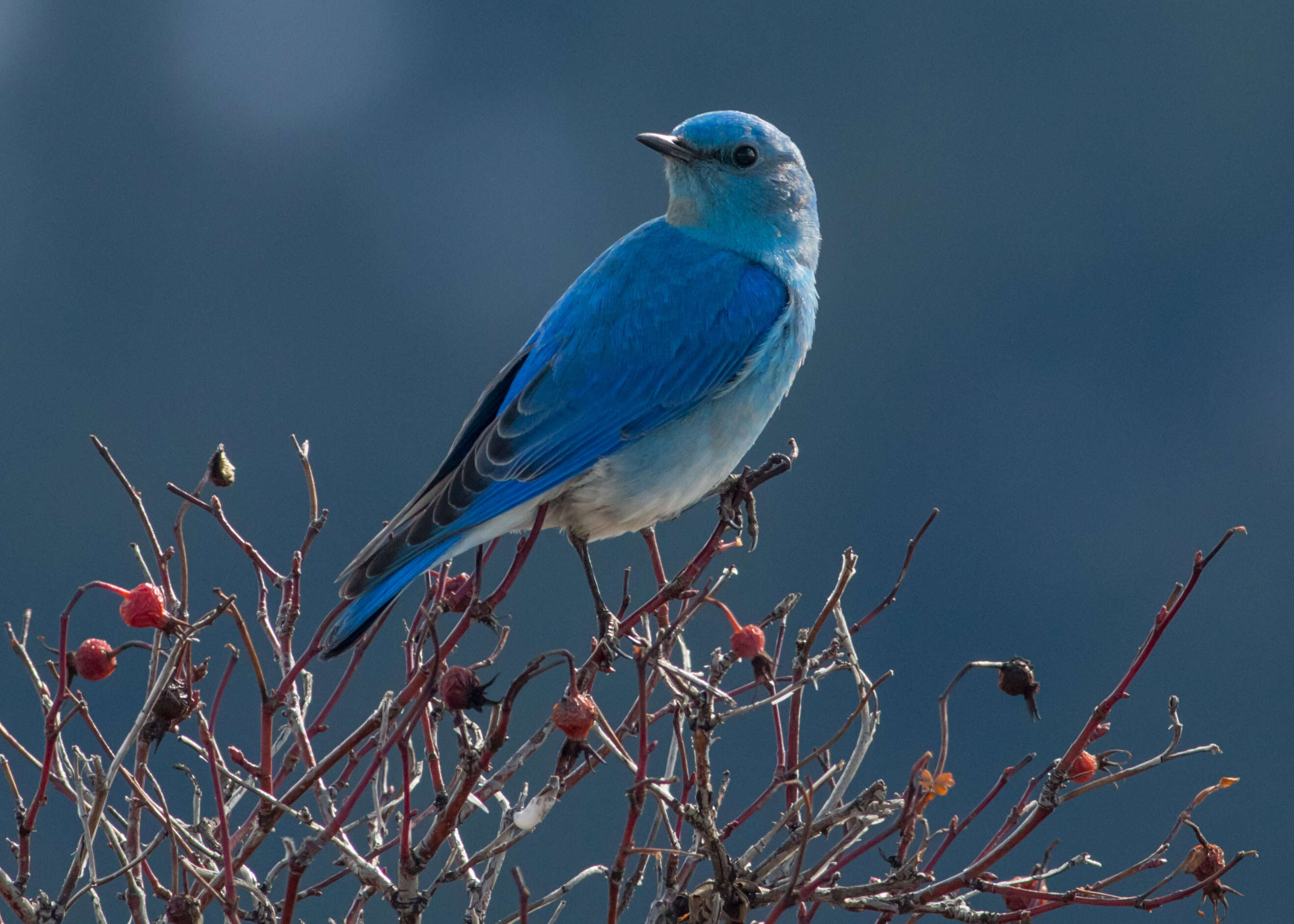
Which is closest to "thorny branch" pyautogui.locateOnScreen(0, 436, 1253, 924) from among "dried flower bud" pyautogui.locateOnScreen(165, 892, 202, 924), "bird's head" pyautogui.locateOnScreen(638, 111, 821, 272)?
"dried flower bud" pyautogui.locateOnScreen(165, 892, 202, 924)

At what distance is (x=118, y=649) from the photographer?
160 cm

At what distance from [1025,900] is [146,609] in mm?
1201

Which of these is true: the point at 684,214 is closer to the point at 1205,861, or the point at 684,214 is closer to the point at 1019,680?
the point at 1019,680

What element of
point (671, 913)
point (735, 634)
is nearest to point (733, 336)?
point (735, 634)

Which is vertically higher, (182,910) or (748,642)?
(748,642)

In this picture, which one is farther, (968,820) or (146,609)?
(146,609)

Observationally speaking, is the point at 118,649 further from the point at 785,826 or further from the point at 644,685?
the point at 785,826

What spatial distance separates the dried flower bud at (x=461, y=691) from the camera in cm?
149

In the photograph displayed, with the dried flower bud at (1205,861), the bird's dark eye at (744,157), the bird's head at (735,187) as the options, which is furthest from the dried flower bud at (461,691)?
the bird's dark eye at (744,157)

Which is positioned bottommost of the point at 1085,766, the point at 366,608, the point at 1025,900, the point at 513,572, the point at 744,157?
the point at 1025,900

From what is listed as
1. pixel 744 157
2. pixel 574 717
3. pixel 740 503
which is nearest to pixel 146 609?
pixel 574 717

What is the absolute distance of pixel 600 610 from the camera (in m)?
2.06

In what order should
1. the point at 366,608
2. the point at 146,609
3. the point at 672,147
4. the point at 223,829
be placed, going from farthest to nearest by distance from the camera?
the point at 672,147, the point at 366,608, the point at 146,609, the point at 223,829

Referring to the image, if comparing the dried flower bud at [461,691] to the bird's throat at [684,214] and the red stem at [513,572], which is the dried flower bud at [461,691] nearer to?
the red stem at [513,572]
